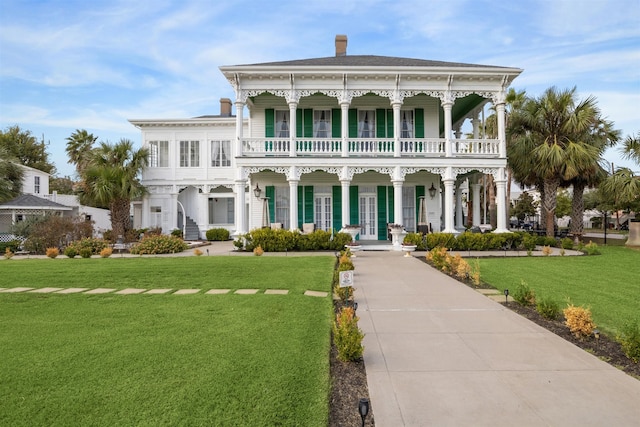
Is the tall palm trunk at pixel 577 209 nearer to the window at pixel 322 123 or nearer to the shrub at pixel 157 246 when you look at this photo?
the window at pixel 322 123

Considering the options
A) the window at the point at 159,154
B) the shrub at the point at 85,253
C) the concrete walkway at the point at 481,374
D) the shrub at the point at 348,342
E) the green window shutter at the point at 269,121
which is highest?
the green window shutter at the point at 269,121

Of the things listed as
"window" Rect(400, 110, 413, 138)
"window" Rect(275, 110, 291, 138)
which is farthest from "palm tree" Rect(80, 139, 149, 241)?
"window" Rect(400, 110, 413, 138)

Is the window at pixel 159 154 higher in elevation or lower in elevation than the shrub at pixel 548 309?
higher

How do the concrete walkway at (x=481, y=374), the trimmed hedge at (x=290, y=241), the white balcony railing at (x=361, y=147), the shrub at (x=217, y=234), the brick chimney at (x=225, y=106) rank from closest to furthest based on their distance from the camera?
1. the concrete walkway at (x=481, y=374)
2. the trimmed hedge at (x=290, y=241)
3. the white balcony railing at (x=361, y=147)
4. the shrub at (x=217, y=234)
5. the brick chimney at (x=225, y=106)

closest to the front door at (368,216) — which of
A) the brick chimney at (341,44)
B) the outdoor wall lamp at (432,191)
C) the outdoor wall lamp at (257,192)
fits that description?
the outdoor wall lamp at (432,191)

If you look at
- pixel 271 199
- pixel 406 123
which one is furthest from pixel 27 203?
pixel 406 123

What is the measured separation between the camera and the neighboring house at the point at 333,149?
58.6 ft

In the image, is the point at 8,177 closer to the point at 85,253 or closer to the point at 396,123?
the point at 85,253

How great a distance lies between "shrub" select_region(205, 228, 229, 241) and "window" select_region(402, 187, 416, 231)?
1051 cm

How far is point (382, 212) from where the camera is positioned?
20.0 meters

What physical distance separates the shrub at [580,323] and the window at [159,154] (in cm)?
2315

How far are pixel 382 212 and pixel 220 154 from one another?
35.4ft

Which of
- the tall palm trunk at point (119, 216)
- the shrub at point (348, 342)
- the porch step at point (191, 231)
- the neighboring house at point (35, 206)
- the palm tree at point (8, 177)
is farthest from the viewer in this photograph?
the porch step at point (191, 231)

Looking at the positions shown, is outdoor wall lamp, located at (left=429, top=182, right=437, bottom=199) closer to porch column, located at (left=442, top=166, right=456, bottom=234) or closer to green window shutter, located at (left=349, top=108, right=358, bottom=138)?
porch column, located at (left=442, top=166, right=456, bottom=234)
